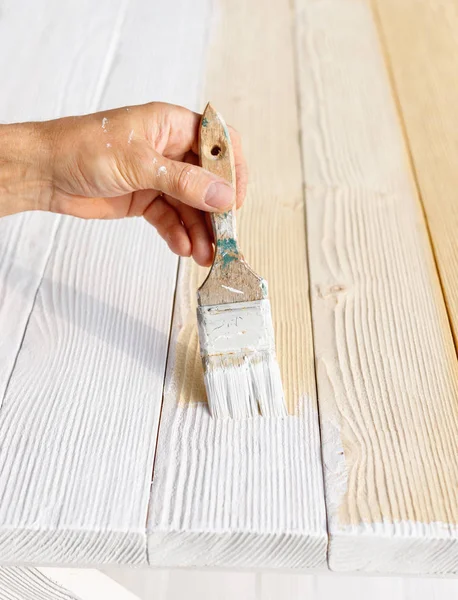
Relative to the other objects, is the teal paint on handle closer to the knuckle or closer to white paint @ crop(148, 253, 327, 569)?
the knuckle

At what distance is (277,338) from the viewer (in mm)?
1042

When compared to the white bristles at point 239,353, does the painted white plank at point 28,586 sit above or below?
below

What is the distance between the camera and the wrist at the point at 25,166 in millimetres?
1003

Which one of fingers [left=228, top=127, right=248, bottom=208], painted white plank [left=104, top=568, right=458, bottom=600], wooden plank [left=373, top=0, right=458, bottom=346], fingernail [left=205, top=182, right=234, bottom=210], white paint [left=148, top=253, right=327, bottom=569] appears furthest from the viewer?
painted white plank [left=104, top=568, right=458, bottom=600]

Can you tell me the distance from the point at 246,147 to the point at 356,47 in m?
0.51

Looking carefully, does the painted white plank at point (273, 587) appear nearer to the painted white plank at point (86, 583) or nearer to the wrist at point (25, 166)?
the painted white plank at point (86, 583)

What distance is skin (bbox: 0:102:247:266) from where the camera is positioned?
938 mm

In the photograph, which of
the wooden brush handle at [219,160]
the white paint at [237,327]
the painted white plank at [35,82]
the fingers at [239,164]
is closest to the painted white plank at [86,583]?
the painted white plank at [35,82]

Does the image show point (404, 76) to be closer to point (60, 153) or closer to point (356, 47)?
point (356, 47)

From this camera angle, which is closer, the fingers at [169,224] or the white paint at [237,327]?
the white paint at [237,327]

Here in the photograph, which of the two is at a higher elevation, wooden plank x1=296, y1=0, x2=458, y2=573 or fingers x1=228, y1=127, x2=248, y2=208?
fingers x1=228, y1=127, x2=248, y2=208

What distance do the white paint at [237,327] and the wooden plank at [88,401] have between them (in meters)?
0.13

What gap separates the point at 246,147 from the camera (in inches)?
56.8

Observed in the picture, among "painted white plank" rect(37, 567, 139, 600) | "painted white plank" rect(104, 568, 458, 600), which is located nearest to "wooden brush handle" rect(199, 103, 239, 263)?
"painted white plank" rect(37, 567, 139, 600)
